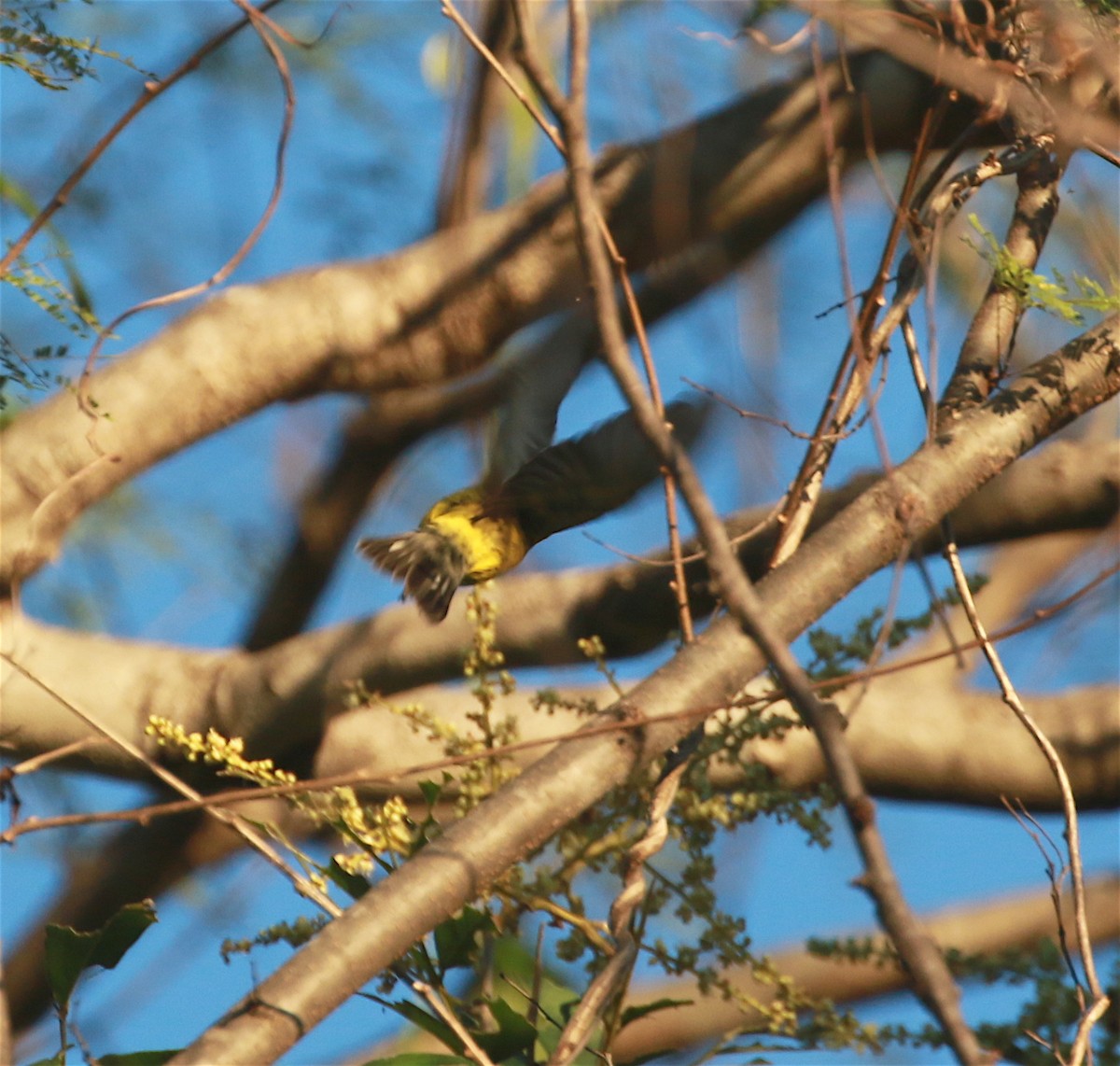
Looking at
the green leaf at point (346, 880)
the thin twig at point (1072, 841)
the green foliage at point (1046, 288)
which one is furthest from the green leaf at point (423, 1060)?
the green foliage at point (1046, 288)

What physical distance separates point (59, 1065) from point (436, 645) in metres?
1.48

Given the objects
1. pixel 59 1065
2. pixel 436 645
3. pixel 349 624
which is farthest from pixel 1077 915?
pixel 349 624

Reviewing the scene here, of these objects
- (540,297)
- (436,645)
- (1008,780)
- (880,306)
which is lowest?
(880,306)

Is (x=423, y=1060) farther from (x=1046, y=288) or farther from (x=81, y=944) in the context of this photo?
(x=1046, y=288)

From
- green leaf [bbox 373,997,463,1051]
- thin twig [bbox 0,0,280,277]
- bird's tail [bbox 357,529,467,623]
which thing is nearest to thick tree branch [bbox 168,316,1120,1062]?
green leaf [bbox 373,997,463,1051]

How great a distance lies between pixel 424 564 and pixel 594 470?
19.3 inches

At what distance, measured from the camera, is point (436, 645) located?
8.59 feet

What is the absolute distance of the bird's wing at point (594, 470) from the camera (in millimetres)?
1580

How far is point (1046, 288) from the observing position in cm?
139

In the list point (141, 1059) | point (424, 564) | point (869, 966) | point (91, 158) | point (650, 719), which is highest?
point (869, 966)

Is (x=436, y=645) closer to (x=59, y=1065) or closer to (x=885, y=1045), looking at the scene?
(x=885, y=1045)

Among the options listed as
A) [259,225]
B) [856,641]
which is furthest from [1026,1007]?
[259,225]

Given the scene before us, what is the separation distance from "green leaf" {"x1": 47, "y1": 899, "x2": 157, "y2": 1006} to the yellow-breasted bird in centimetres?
75

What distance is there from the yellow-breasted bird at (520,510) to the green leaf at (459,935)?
1.84 feet
